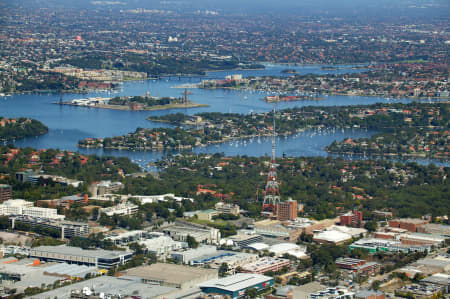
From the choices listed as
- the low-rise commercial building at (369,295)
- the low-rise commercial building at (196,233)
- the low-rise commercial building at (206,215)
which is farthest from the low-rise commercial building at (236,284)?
the low-rise commercial building at (206,215)

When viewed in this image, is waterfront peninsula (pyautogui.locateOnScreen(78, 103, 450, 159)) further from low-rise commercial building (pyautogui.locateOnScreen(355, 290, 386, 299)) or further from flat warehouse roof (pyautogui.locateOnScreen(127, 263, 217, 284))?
low-rise commercial building (pyautogui.locateOnScreen(355, 290, 386, 299))

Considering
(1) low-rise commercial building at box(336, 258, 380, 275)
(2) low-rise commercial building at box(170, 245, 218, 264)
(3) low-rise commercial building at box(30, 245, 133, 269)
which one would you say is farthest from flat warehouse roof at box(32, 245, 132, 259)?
(1) low-rise commercial building at box(336, 258, 380, 275)

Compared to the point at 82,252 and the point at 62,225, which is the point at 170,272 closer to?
the point at 82,252

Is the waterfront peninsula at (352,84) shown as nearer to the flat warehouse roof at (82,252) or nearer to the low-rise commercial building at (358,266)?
the low-rise commercial building at (358,266)

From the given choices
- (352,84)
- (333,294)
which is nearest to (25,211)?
(333,294)

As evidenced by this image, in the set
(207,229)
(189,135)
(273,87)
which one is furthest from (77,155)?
(273,87)

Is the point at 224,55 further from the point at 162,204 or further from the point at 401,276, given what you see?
the point at 401,276
